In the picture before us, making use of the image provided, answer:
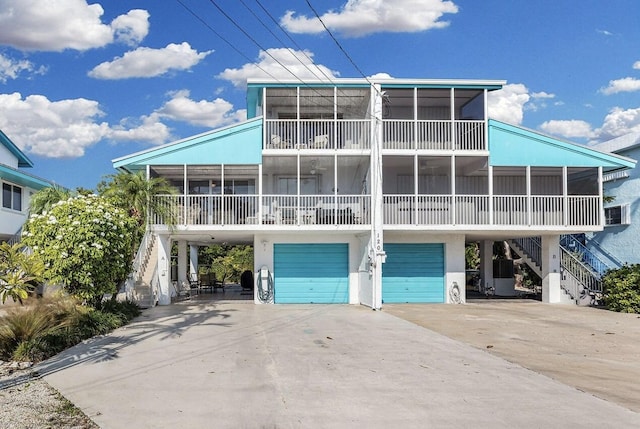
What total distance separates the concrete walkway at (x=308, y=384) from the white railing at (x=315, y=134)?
27.5 feet

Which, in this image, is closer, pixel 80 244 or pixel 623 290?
pixel 80 244

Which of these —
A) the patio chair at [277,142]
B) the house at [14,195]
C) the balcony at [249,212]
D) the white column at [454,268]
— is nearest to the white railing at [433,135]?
the balcony at [249,212]

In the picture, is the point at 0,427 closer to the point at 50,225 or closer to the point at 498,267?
the point at 50,225

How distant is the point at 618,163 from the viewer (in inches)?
753

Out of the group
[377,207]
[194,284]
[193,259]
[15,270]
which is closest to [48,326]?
[15,270]

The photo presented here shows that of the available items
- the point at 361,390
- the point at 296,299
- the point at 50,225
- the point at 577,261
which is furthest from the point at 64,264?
the point at 577,261

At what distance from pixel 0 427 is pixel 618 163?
19.8 metres

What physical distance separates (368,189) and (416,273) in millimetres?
4085

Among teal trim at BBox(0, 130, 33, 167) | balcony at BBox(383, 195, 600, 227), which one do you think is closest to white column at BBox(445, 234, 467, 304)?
balcony at BBox(383, 195, 600, 227)

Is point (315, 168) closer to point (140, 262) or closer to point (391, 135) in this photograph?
point (391, 135)

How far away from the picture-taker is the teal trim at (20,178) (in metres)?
21.1

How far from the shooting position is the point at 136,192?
17125mm

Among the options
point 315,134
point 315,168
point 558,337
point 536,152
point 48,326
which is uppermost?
point 315,134

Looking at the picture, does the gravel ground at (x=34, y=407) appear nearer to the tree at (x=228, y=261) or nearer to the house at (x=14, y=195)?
the house at (x=14, y=195)
